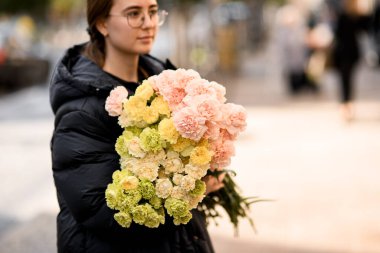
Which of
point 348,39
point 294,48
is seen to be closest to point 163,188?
point 348,39

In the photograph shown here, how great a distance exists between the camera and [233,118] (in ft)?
9.45

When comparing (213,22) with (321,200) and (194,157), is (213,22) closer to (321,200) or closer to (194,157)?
(321,200)

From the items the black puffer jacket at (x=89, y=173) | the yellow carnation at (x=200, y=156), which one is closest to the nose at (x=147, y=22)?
the black puffer jacket at (x=89, y=173)

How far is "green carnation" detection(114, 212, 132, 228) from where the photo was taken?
8.89ft

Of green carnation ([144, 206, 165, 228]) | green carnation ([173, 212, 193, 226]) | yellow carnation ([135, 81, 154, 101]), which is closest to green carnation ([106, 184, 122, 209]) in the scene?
green carnation ([144, 206, 165, 228])

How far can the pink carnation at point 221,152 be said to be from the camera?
2.83m

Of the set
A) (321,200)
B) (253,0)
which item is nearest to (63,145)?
(321,200)

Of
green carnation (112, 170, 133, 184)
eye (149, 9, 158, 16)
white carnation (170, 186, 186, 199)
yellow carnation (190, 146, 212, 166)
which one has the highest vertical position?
eye (149, 9, 158, 16)

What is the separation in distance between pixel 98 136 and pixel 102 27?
1.62 ft

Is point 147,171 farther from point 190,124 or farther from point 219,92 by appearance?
point 219,92

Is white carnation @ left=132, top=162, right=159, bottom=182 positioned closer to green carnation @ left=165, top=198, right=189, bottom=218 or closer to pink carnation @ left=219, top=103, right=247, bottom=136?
green carnation @ left=165, top=198, right=189, bottom=218

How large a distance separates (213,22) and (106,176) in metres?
15.2

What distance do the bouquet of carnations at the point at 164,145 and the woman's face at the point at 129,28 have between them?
26 cm

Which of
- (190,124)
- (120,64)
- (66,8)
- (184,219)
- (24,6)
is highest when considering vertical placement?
(24,6)
